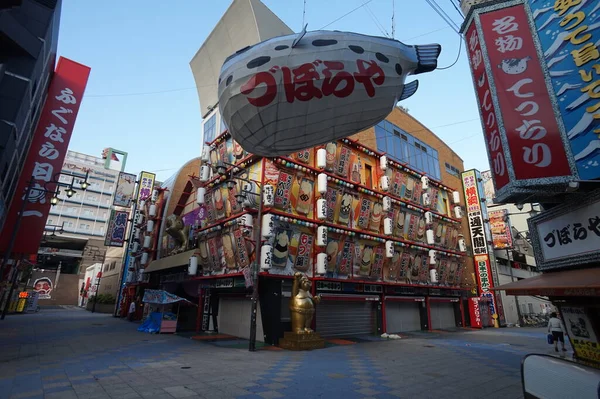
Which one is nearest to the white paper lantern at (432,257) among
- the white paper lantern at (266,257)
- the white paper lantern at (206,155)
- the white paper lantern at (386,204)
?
the white paper lantern at (386,204)

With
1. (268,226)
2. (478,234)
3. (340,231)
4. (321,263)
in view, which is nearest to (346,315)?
(321,263)

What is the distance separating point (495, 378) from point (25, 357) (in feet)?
48.3

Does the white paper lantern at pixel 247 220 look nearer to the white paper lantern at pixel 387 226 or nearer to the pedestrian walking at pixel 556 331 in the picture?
the white paper lantern at pixel 387 226

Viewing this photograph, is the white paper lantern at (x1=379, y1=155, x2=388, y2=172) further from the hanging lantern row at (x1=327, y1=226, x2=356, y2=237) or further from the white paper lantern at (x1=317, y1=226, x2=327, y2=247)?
the white paper lantern at (x1=317, y1=226, x2=327, y2=247)

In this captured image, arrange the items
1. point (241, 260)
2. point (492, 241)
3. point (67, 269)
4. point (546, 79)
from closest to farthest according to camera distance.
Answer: point (546, 79)
point (241, 260)
point (492, 241)
point (67, 269)

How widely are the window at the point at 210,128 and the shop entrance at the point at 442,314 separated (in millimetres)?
22562

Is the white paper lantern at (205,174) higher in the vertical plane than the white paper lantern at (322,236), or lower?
higher

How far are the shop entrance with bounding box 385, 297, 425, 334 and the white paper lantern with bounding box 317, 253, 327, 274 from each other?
22.7 ft

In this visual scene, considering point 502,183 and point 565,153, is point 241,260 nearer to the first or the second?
point 502,183

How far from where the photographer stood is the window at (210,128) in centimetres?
2647

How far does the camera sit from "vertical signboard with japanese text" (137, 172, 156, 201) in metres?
31.4

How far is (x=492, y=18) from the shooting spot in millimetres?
7418

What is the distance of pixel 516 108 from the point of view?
21.3 ft

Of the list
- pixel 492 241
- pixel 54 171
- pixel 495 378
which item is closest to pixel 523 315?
pixel 492 241
